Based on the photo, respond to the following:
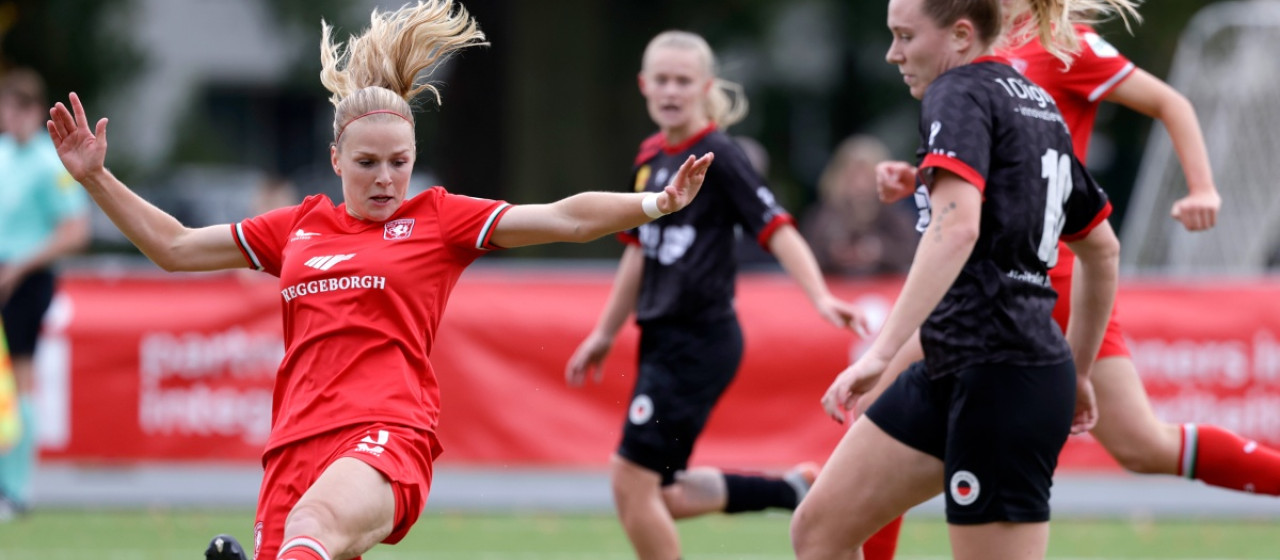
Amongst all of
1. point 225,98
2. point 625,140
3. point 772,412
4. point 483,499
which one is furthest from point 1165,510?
point 225,98

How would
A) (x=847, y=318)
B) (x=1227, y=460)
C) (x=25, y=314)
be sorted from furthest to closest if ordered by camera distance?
(x=25, y=314) < (x=847, y=318) < (x=1227, y=460)

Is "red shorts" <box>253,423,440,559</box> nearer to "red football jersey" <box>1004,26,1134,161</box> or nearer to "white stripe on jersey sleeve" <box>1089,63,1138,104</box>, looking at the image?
"red football jersey" <box>1004,26,1134,161</box>

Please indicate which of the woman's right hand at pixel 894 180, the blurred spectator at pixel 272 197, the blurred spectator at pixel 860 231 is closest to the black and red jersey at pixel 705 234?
the woman's right hand at pixel 894 180

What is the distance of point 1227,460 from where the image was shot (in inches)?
216

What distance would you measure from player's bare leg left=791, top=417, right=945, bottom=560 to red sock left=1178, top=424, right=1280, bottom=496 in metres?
1.38

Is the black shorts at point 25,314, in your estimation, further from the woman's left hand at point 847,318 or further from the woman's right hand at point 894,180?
the woman's right hand at point 894,180

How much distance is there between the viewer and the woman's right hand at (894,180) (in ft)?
16.7

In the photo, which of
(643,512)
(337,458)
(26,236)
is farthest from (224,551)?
(26,236)

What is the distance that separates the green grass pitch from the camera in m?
8.22

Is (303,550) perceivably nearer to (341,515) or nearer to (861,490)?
(341,515)

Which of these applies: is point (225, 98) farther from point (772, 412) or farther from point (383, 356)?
point (383, 356)

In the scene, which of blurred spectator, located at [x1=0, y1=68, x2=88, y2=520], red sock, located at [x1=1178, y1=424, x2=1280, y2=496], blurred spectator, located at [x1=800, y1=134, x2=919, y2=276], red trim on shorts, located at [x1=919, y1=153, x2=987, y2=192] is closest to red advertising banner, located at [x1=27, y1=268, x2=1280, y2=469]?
blurred spectator, located at [x1=800, y1=134, x2=919, y2=276]

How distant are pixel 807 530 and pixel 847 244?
23.0 ft

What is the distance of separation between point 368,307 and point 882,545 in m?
1.84
